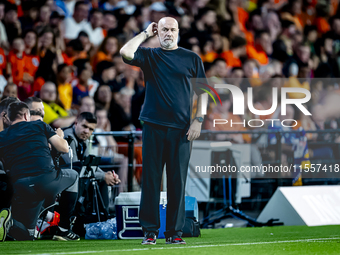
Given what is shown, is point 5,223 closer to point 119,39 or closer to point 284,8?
point 119,39

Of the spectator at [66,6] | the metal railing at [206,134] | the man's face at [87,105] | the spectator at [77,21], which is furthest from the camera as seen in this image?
the spectator at [66,6]

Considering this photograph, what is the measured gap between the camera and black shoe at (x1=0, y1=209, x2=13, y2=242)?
5.00 m

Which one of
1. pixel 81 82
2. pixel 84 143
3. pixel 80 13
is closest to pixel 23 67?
pixel 81 82

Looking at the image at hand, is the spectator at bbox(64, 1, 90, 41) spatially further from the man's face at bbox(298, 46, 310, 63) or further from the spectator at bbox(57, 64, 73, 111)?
the man's face at bbox(298, 46, 310, 63)

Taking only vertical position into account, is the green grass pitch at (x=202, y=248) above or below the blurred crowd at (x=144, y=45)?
below

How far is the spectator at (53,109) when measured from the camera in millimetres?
6645

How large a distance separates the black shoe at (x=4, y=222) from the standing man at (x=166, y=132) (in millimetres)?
1488

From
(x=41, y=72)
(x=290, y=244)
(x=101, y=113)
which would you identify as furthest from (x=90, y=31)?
(x=290, y=244)

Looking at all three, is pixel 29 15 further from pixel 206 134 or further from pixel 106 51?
pixel 206 134

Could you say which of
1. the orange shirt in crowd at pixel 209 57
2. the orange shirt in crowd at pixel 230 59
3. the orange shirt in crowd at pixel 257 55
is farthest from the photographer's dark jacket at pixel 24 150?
the orange shirt in crowd at pixel 257 55

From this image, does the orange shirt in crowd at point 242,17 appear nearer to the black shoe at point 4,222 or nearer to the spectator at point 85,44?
the spectator at point 85,44

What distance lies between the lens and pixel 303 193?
677cm

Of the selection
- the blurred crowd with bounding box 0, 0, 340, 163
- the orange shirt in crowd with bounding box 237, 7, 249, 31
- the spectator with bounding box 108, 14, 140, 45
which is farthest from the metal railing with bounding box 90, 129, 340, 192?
the orange shirt in crowd with bounding box 237, 7, 249, 31

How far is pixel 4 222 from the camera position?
197 inches
